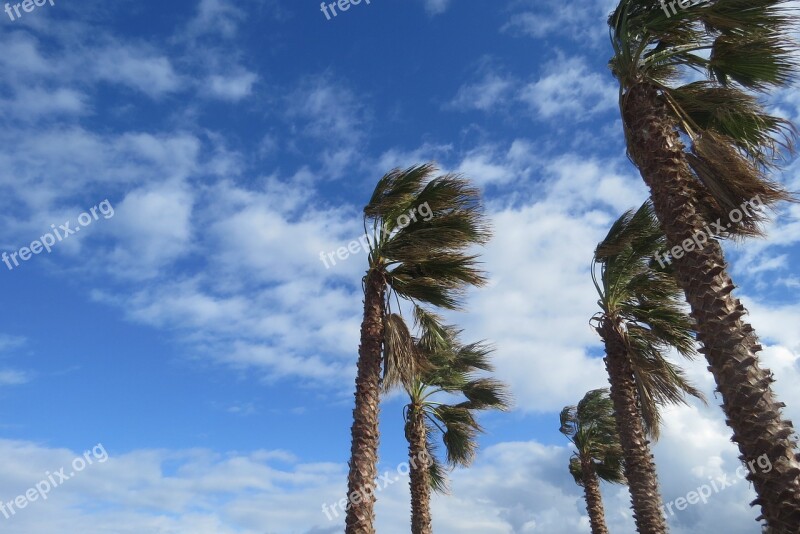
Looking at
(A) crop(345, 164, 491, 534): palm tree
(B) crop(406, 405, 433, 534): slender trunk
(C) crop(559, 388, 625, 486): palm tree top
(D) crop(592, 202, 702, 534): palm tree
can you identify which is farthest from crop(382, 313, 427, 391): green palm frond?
(C) crop(559, 388, 625, 486): palm tree top

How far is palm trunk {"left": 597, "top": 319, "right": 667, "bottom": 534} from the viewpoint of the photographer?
11320 mm

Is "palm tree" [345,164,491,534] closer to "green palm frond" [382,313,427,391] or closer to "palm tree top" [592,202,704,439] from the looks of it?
"green palm frond" [382,313,427,391]

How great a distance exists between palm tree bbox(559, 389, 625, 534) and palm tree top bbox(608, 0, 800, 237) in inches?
564

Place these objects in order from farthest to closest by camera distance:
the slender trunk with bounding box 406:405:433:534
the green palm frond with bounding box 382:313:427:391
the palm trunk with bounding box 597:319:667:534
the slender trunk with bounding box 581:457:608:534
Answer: the slender trunk with bounding box 581:457:608:534, the slender trunk with bounding box 406:405:433:534, the palm trunk with bounding box 597:319:667:534, the green palm frond with bounding box 382:313:427:391

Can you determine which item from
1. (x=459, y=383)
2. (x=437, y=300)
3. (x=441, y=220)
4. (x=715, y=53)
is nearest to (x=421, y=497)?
(x=459, y=383)

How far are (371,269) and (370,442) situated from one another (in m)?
3.42

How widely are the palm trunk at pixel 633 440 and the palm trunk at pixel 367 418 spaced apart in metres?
5.40

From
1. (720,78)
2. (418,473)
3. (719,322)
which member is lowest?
(719,322)

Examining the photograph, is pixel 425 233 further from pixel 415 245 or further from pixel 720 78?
pixel 720 78

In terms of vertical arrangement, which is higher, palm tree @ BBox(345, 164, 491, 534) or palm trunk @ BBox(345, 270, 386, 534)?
palm tree @ BBox(345, 164, 491, 534)

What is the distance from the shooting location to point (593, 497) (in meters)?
19.9

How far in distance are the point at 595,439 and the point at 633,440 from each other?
10245 millimetres

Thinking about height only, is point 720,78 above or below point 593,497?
above

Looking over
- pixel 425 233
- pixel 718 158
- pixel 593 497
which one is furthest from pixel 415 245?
pixel 593 497
